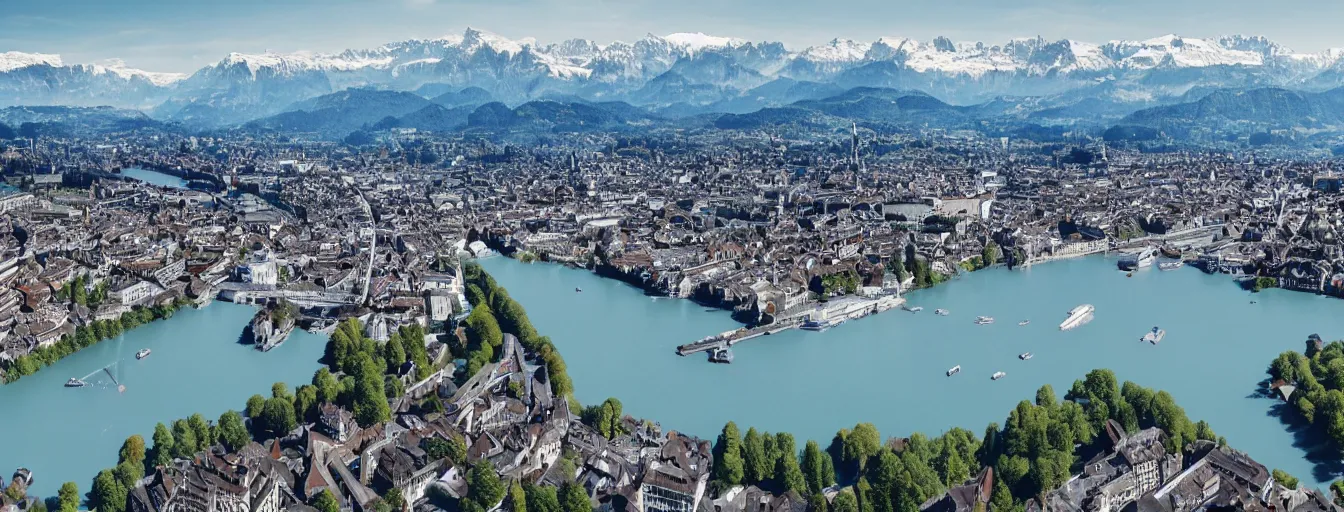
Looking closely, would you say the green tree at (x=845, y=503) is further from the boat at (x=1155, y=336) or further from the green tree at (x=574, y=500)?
the boat at (x=1155, y=336)

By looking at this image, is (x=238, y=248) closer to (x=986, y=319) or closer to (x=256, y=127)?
(x=986, y=319)

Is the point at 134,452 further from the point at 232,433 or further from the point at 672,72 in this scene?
the point at 672,72

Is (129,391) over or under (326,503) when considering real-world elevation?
under

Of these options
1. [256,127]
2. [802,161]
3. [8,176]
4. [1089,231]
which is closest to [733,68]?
[256,127]

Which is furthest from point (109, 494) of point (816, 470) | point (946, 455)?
point (946, 455)

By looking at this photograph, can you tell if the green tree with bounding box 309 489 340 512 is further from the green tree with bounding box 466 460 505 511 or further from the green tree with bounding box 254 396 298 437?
the green tree with bounding box 254 396 298 437

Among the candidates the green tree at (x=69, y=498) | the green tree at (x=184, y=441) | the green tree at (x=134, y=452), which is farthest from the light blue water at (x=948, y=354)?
the green tree at (x=69, y=498)

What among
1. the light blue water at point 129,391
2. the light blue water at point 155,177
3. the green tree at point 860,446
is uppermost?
the green tree at point 860,446
